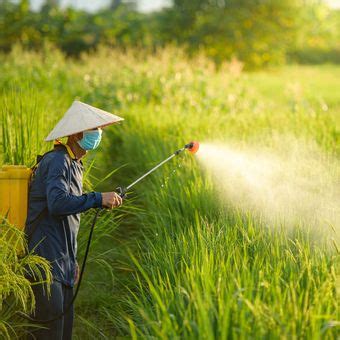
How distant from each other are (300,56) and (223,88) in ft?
108

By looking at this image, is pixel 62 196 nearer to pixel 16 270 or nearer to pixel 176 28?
pixel 16 270

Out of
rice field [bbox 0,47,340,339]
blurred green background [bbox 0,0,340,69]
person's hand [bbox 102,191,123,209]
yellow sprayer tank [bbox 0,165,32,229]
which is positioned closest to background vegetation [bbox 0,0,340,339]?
rice field [bbox 0,47,340,339]

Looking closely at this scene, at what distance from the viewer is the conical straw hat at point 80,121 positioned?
3.97 m

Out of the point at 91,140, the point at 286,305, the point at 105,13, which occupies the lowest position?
the point at 286,305

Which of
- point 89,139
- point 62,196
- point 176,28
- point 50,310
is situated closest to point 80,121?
point 89,139

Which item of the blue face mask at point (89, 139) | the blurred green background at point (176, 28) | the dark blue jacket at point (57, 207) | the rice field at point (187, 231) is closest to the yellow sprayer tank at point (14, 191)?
the dark blue jacket at point (57, 207)

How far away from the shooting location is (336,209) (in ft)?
15.5

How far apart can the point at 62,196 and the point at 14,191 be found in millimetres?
376

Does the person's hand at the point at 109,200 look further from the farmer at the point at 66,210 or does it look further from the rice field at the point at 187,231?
the rice field at the point at 187,231

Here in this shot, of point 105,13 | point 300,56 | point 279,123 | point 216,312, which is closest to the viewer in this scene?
point 216,312

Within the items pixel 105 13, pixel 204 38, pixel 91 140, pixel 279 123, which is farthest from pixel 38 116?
pixel 105 13

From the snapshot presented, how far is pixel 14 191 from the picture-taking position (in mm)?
4004

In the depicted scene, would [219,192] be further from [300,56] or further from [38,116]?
[300,56]

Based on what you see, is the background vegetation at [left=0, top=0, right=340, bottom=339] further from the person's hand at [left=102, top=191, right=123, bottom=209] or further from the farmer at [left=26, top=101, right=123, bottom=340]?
the person's hand at [left=102, top=191, right=123, bottom=209]
